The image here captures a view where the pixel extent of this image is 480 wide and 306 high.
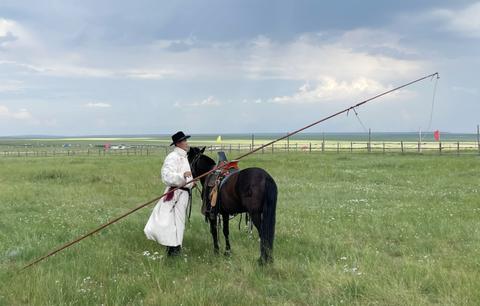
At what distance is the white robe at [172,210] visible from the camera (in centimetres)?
758

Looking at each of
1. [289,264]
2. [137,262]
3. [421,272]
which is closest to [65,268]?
[137,262]

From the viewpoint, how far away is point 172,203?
25.5ft

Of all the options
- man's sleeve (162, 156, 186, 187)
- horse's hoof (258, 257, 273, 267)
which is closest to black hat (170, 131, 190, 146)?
man's sleeve (162, 156, 186, 187)

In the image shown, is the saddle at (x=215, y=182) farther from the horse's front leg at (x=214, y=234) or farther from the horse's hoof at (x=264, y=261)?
the horse's hoof at (x=264, y=261)

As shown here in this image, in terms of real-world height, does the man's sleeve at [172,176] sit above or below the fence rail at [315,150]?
above

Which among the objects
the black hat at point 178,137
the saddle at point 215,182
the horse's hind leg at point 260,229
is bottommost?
the horse's hind leg at point 260,229

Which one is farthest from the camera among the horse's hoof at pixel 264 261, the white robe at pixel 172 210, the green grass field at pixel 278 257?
the white robe at pixel 172 210

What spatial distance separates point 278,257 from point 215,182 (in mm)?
1925

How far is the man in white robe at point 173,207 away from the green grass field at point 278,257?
38 centimetres

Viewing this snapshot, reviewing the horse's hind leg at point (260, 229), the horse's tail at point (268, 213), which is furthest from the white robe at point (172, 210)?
the horse's tail at point (268, 213)

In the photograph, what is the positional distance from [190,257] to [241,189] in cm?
163

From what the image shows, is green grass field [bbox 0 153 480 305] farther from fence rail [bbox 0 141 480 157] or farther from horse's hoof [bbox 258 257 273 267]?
fence rail [bbox 0 141 480 157]

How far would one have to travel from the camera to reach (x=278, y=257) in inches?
301

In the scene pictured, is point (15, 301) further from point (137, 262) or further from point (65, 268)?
point (137, 262)
